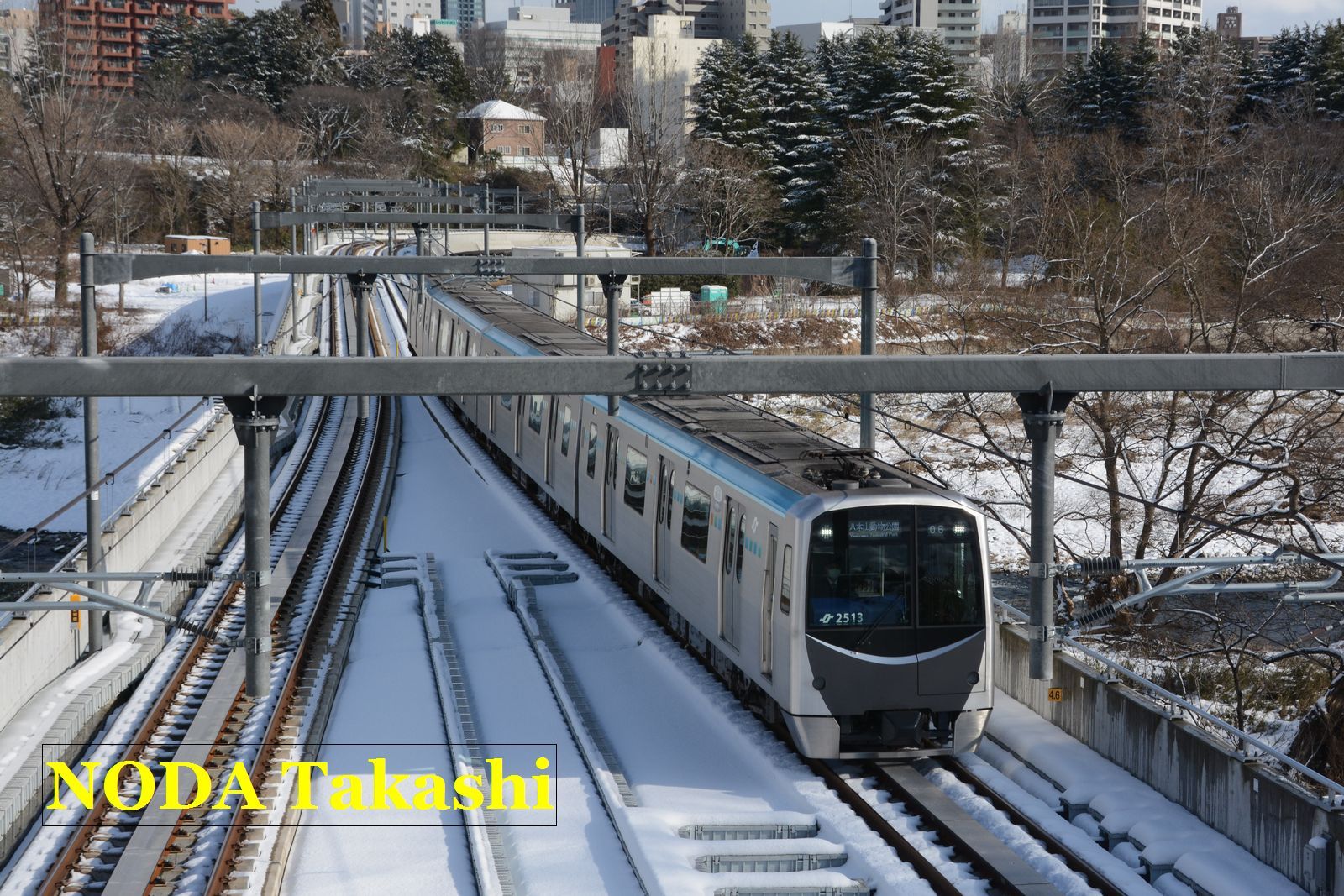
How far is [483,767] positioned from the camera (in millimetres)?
12672

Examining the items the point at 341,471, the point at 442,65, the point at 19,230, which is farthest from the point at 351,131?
the point at 341,471

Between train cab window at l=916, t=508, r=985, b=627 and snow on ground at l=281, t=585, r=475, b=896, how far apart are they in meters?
4.25

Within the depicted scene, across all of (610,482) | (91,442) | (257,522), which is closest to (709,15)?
(610,482)

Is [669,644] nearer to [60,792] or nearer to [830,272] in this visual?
[830,272]

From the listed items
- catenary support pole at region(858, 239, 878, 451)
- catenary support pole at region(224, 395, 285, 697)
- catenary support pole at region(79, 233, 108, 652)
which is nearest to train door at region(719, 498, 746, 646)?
catenary support pole at region(858, 239, 878, 451)

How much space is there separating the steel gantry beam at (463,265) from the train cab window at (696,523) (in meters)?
3.34

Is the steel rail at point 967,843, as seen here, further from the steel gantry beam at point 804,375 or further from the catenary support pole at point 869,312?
the catenary support pole at point 869,312

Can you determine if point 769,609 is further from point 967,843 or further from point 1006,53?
point 1006,53

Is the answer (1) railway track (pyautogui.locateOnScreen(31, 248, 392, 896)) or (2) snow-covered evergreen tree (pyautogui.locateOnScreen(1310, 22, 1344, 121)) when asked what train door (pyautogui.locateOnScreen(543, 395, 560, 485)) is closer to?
(1) railway track (pyautogui.locateOnScreen(31, 248, 392, 896))

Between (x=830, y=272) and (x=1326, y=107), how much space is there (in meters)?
55.5

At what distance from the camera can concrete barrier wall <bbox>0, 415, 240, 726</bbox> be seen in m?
14.1

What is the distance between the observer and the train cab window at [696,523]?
14.6 metres

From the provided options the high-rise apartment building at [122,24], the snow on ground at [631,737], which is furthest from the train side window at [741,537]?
the high-rise apartment building at [122,24]

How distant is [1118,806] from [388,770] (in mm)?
5963
